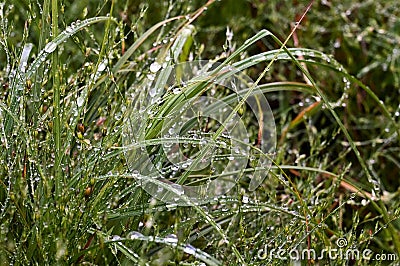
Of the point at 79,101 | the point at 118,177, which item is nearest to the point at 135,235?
the point at 118,177

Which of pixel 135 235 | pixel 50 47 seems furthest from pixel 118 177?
pixel 50 47

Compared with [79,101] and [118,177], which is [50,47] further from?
[118,177]

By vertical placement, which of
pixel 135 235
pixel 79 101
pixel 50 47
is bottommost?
pixel 135 235

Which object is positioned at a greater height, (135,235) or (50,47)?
(50,47)

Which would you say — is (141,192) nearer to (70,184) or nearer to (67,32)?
(70,184)

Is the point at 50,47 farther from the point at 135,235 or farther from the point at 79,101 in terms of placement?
the point at 135,235

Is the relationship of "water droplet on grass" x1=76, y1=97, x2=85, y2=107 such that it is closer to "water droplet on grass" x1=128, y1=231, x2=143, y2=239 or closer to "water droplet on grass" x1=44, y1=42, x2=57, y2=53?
"water droplet on grass" x1=44, y1=42, x2=57, y2=53

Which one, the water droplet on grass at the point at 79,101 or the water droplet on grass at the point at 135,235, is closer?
the water droplet on grass at the point at 135,235

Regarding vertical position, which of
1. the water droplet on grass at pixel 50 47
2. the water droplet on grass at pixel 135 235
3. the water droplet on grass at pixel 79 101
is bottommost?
the water droplet on grass at pixel 135 235

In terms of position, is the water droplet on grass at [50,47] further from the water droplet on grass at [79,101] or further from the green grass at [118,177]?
the water droplet on grass at [79,101]

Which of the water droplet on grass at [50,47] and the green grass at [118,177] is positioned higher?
the water droplet on grass at [50,47]

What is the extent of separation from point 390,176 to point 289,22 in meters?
0.56

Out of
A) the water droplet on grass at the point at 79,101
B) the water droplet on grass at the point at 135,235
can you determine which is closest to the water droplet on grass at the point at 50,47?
the water droplet on grass at the point at 79,101

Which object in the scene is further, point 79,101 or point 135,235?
point 79,101
